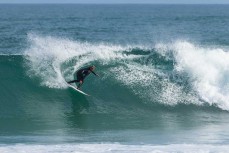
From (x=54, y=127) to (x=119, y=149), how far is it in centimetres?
297

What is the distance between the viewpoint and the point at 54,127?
1379 cm

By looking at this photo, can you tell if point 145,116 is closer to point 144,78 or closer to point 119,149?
point 144,78

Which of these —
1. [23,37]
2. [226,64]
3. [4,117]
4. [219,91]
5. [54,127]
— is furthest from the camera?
[23,37]

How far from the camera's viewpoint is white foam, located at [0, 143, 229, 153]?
36.8ft

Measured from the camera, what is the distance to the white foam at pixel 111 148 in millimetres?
11203

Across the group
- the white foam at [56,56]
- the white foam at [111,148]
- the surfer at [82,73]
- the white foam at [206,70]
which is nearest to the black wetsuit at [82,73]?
the surfer at [82,73]

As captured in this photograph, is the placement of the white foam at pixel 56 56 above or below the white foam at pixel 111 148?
above

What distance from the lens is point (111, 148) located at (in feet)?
37.5

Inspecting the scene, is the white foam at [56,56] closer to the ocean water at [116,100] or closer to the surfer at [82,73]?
the ocean water at [116,100]

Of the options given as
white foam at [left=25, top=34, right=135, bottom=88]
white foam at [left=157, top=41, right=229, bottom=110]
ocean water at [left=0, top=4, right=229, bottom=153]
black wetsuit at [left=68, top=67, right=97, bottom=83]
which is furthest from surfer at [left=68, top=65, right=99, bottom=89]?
white foam at [left=157, top=41, right=229, bottom=110]

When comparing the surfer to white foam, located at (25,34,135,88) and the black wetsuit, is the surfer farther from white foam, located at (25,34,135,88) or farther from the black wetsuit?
white foam, located at (25,34,135,88)

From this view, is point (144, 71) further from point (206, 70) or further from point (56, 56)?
point (56, 56)

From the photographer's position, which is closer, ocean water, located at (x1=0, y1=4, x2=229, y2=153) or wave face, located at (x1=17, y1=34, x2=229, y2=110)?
ocean water, located at (x1=0, y1=4, x2=229, y2=153)

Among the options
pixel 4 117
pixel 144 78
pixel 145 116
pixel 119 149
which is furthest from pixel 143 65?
pixel 119 149
